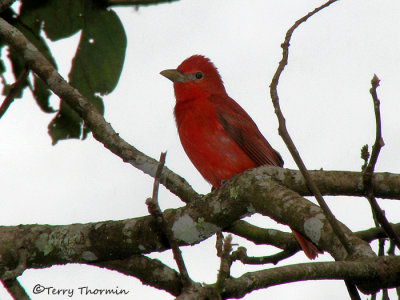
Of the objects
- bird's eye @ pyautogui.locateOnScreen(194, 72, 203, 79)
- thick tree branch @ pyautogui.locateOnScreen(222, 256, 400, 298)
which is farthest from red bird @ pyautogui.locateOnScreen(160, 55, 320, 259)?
thick tree branch @ pyautogui.locateOnScreen(222, 256, 400, 298)

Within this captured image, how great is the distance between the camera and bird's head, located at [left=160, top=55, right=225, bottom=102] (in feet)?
20.8

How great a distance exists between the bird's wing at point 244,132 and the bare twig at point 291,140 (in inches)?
88.7

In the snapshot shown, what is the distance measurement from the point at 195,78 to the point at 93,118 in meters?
2.34

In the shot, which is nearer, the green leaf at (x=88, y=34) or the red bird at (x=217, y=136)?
the green leaf at (x=88, y=34)

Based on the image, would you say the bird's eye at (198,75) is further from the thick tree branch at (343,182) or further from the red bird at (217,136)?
the thick tree branch at (343,182)

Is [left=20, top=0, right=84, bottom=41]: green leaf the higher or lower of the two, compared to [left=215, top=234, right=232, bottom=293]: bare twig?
higher

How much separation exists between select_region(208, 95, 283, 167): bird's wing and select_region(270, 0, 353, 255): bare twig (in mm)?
2253

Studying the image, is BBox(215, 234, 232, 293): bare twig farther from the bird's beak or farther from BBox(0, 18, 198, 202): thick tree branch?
the bird's beak

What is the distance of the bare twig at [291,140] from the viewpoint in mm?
2854

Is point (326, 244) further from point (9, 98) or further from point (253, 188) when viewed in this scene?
point (9, 98)

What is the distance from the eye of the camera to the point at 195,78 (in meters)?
6.52

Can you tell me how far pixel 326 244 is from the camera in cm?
303

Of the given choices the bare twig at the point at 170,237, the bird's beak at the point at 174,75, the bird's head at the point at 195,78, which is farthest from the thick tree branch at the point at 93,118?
the bird's beak at the point at 174,75

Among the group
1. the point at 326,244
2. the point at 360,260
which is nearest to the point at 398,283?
the point at 360,260
